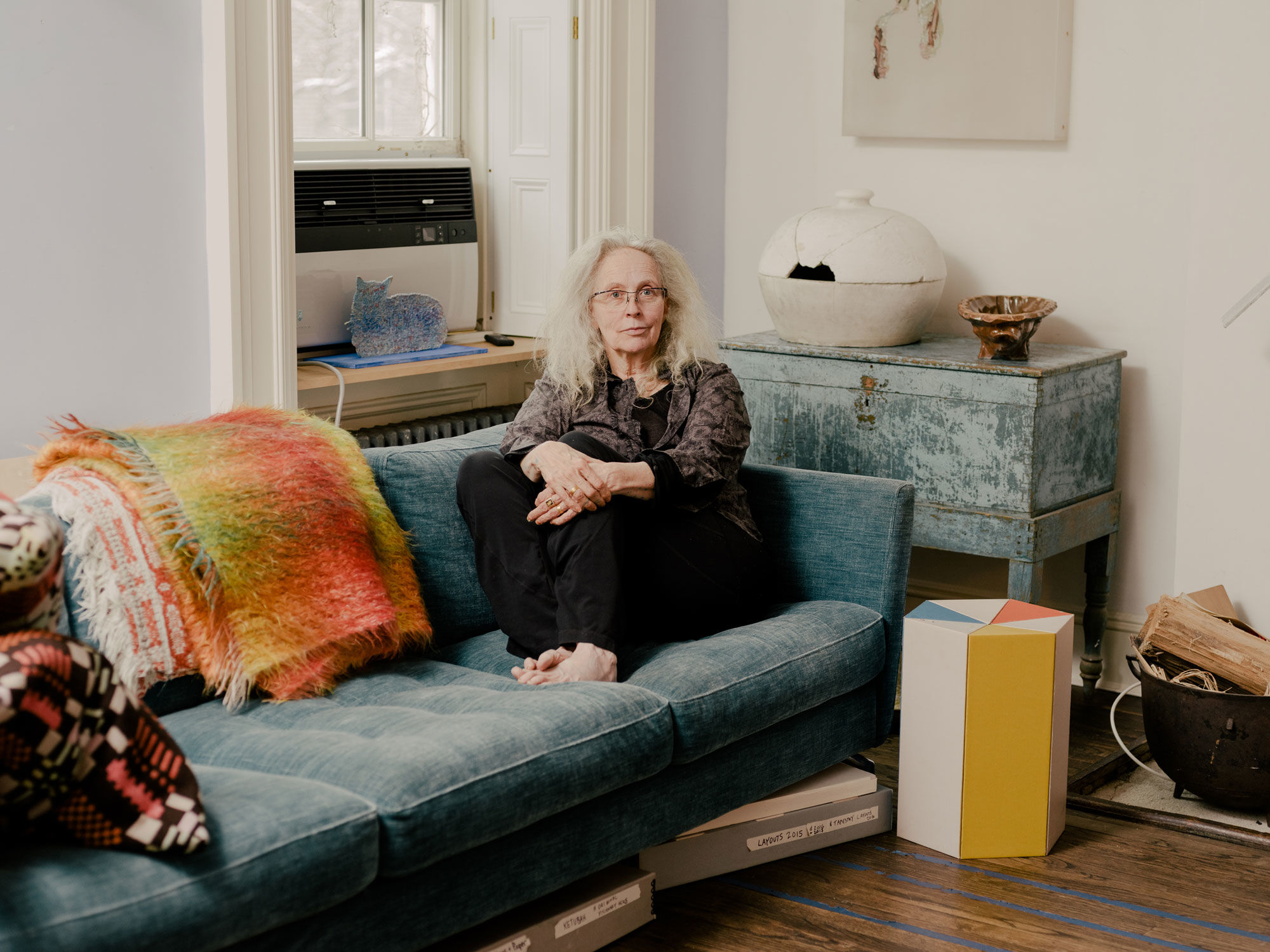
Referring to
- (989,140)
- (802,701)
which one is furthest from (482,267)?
(802,701)

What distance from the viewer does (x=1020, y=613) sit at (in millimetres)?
2645

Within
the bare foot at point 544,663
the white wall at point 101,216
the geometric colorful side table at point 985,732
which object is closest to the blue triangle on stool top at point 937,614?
the geometric colorful side table at point 985,732

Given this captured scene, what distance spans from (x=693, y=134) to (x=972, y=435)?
4.98ft

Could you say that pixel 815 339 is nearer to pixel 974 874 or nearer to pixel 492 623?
pixel 492 623

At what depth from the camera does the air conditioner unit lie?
3.46 metres

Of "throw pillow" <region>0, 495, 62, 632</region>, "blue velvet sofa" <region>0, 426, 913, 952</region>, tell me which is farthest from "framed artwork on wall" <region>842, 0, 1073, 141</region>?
"throw pillow" <region>0, 495, 62, 632</region>

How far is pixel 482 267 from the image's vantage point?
4.05 metres

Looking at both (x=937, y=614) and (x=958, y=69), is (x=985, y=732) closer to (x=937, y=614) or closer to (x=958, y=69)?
(x=937, y=614)

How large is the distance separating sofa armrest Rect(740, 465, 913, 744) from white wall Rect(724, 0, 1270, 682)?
820mm

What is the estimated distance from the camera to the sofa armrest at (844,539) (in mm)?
2684

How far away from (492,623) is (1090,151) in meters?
1.98

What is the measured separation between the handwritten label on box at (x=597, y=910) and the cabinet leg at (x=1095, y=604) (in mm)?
1698

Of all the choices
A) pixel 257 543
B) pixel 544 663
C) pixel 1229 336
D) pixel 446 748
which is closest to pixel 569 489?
pixel 544 663

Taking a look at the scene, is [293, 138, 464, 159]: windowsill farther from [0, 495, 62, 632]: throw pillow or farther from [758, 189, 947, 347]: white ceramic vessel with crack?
[0, 495, 62, 632]: throw pillow
